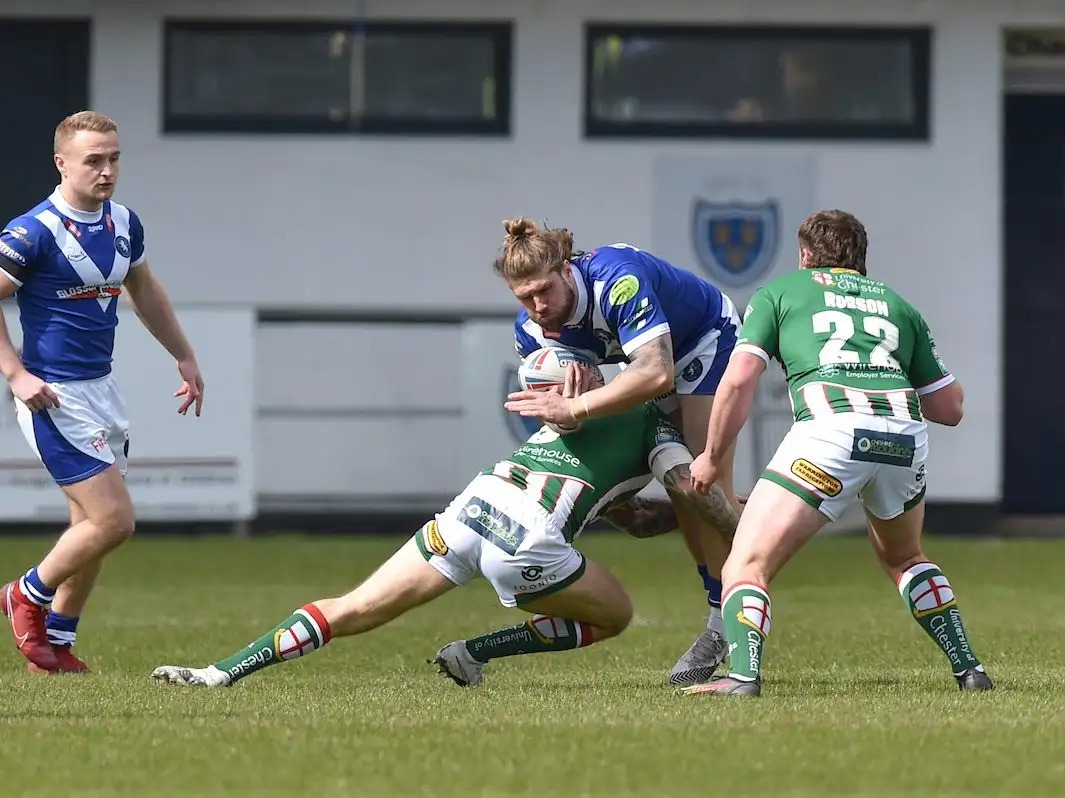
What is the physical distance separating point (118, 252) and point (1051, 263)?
1185 cm

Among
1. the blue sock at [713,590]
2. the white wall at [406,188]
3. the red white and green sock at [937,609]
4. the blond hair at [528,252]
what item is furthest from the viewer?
the white wall at [406,188]

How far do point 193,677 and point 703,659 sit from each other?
1.80 m

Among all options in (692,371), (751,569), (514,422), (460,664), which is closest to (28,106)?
(514,422)

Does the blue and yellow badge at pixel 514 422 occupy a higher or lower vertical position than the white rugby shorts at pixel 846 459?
lower

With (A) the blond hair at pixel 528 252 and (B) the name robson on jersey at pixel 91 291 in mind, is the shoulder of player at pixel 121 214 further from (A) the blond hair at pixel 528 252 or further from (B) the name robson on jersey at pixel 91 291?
(A) the blond hair at pixel 528 252

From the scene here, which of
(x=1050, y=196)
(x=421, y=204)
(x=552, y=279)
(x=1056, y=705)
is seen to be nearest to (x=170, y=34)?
(x=421, y=204)

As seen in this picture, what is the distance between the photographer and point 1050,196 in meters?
18.0

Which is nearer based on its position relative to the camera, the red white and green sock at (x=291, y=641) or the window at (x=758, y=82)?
the red white and green sock at (x=291, y=641)

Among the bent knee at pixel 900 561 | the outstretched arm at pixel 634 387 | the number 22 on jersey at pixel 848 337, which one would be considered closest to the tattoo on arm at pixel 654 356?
the outstretched arm at pixel 634 387

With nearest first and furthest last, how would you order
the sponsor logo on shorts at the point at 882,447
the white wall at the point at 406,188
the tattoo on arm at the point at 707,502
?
the sponsor logo on shorts at the point at 882,447, the tattoo on arm at the point at 707,502, the white wall at the point at 406,188

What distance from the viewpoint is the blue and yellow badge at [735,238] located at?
16.9m

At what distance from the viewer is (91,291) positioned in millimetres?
7797

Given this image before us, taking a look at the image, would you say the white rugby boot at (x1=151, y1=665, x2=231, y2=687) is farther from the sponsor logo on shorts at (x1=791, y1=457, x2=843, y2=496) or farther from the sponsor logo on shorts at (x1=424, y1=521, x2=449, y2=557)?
the sponsor logo on shorts at (x1=791, y1=457, x2=843, y2=496)

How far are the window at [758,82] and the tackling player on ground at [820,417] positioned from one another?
34.4 feet
